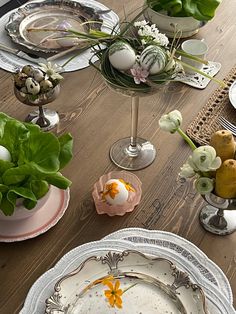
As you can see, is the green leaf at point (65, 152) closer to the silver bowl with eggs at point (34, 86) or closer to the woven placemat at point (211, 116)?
the silver bowl with eggs at point (34, 86)

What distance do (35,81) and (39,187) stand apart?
0.92 feet

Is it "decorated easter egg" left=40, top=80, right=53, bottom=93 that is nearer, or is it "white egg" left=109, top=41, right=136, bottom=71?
"white egg" left=109, top=41, right=136, bottom=71

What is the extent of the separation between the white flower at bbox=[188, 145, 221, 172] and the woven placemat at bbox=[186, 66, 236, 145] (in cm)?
27

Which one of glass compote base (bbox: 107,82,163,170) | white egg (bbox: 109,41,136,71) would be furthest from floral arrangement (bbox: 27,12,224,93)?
glass compote base (bbox: 107,82,163,170)

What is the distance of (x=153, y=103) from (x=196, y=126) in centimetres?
14

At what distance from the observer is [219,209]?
0.94 m

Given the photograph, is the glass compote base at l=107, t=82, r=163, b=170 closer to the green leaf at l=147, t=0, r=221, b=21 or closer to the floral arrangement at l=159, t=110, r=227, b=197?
the floral arrangement at l=159, t=110, r=227, b=197

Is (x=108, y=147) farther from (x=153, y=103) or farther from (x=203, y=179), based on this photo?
(x=203, y=179)

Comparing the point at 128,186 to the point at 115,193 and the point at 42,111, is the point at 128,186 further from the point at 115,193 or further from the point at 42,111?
the point at 42,111

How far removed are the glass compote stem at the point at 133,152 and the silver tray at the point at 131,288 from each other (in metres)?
0.27

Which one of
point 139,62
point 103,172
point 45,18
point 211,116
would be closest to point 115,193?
point 103,172

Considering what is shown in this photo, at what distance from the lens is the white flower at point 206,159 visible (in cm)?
84

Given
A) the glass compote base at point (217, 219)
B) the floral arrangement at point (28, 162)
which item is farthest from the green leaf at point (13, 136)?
the glass compote base at point (217, 219)

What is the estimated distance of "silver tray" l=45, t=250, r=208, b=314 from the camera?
2.68 feet
